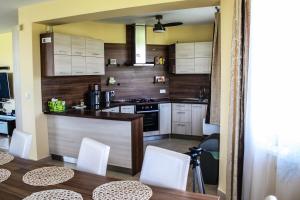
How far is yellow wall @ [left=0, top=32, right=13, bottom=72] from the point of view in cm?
725

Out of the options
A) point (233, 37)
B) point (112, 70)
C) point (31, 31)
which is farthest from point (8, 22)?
point (233, 37)

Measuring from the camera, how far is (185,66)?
610cm

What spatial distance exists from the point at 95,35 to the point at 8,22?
77.1 inches

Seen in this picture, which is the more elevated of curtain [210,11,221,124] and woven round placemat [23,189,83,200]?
curtain [210,11,221,124]

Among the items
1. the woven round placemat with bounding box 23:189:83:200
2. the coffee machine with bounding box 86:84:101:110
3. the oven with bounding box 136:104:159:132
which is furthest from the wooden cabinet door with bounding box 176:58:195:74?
the woven round placemat with bounding box 23:189:83:200

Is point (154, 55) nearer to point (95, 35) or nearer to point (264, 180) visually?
point (95, 35)

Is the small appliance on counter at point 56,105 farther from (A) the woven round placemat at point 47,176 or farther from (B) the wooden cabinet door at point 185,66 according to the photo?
(B) the wooden cabinet door at point 185,66

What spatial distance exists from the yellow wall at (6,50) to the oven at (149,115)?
396 centimetres

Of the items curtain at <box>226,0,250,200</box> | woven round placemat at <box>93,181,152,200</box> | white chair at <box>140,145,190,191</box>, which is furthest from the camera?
curtain at <box>226,0,250,200</box>

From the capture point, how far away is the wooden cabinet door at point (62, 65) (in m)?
4.45

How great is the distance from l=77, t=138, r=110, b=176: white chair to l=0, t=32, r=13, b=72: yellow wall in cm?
594

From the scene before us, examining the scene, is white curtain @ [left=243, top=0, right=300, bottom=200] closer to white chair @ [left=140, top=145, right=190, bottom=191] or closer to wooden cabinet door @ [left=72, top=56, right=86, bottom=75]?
white chair @ [left=140, top=145, right=190, bottom=191]

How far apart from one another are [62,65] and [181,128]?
3003 millimetres

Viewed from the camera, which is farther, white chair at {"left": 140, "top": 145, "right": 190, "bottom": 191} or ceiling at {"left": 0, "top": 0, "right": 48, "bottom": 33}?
ceiling at {"left": 0, "top": 0, "right": 48, "bottom": 33}
